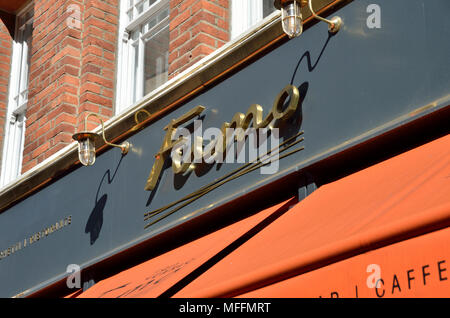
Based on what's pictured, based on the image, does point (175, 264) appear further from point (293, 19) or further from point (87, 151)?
point (293, 19)

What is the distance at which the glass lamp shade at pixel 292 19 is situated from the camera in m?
4.77

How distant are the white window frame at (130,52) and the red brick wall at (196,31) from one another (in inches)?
30.4

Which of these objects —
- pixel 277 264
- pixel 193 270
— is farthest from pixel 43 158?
pixel 277 264

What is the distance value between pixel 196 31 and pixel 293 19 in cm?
166

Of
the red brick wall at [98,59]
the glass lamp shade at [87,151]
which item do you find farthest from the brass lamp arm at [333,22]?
the red brick wall at [98,59]

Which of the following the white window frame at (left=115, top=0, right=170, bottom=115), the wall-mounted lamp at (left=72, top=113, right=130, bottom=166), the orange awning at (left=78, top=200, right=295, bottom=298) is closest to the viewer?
the orange awning at (left=78, top=200, right=295, bottom=298)

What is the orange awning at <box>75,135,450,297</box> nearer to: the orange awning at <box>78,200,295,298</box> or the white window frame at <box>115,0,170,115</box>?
the orange awning at <box>78,200,295,298</box>

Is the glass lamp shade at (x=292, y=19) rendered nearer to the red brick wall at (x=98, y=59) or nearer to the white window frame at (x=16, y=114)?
the red brick wall at (x=98, y=59)

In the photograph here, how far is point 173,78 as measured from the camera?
613 cm

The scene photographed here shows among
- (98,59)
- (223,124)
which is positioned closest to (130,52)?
(98,59)

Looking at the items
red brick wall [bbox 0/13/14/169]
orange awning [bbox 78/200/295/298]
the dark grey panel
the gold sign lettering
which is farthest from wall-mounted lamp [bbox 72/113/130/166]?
red brick wall [bbox 0/13/14/169]

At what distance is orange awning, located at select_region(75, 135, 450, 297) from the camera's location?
3129mm

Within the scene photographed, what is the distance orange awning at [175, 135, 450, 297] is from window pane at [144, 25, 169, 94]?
2.93m

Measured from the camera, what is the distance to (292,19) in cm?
480
